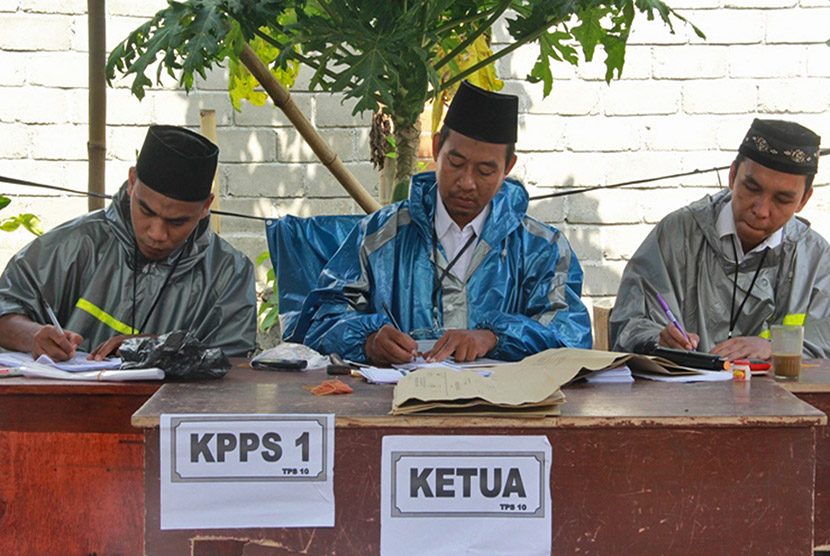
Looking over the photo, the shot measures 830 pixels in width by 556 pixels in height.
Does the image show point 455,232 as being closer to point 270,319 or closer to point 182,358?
point 182,358

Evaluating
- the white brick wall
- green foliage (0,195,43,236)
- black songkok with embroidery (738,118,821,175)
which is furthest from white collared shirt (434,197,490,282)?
green foliage (0,195,43,236)

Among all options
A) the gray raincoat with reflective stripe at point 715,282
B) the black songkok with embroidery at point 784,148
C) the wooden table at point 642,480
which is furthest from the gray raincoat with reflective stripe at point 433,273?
the wooden table at point 642,480

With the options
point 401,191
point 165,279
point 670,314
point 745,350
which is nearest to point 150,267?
point 165,279

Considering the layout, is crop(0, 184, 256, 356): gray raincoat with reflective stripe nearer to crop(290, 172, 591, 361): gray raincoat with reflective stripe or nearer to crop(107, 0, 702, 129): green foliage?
crop(290, 172, 591, 361): gray raincoat with reflective stripe

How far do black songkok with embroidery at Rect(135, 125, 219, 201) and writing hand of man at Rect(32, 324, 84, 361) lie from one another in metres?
0.56

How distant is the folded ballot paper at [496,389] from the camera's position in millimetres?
1851

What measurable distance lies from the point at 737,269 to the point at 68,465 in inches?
84.9

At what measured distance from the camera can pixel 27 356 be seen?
2621mm

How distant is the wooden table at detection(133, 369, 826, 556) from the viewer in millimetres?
1833

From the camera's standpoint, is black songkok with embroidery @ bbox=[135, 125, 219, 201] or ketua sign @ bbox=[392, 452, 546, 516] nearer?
ketua sign @ bbox=[392, 452, 546, 516]

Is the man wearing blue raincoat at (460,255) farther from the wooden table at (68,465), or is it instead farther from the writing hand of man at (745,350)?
the wooden table at (68,465)

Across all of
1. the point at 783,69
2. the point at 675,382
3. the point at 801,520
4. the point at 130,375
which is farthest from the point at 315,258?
the point at 783,69

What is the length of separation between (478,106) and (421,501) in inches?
60.7

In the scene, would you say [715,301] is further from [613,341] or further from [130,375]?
[130,375]
